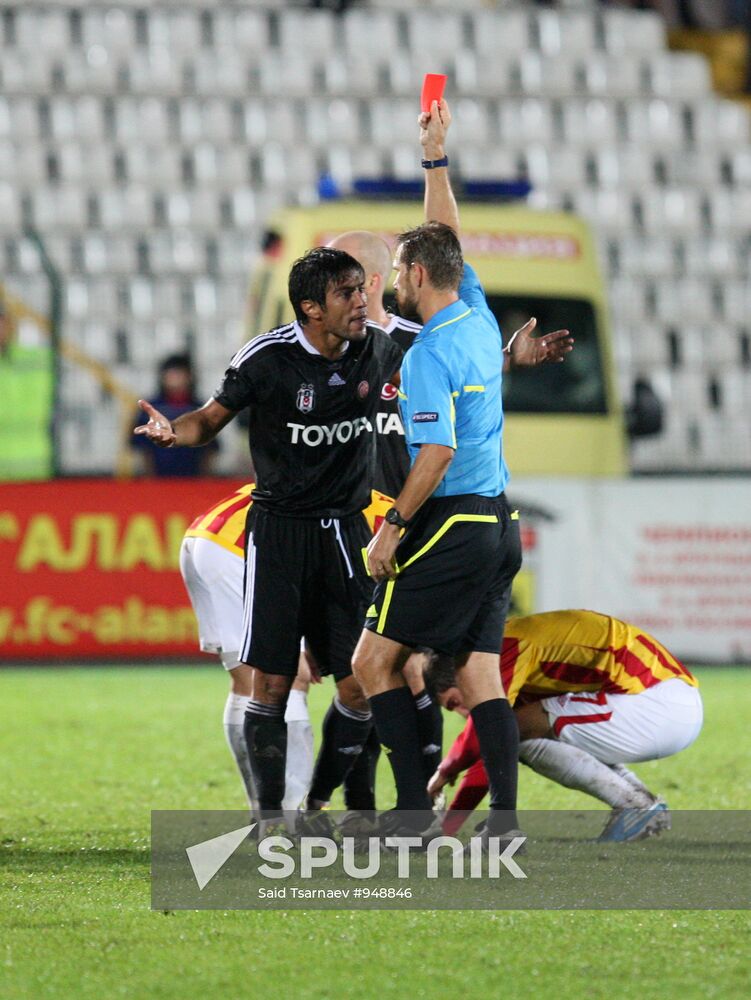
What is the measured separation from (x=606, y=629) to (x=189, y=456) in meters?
8.18

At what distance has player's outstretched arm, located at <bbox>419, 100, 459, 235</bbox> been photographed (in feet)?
20.6

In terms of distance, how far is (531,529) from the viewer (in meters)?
13.5

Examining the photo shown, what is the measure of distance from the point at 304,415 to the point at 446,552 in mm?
664

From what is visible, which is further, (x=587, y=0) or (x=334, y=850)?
(x=587, y=0)

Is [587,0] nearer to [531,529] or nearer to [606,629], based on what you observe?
[531,529]

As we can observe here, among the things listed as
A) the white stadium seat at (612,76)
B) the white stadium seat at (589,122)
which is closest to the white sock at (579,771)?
the white stadium seat at (589,122)

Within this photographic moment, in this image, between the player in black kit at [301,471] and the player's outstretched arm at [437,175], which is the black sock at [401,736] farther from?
the player's outstretched arm at [437,175]

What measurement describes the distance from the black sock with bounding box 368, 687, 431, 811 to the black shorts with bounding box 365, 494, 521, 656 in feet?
0.65

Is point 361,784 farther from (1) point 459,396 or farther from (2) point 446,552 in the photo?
(1) point 459,396

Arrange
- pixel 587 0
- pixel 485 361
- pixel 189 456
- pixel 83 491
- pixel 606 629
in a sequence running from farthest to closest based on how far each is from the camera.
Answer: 1. pixel 587 0
2. pixel 189 456
3. pixel 83 491
4. pixel 606 629
5. pixel 485 361

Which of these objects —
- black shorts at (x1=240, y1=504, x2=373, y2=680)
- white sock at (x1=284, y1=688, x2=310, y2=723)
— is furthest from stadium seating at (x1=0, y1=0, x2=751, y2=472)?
black shorts at (x1=240, y1=504, x2=373, y2=680)

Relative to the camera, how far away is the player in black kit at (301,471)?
5.95 m

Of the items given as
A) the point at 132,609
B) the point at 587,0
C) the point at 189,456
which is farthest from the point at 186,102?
the point at 132,609

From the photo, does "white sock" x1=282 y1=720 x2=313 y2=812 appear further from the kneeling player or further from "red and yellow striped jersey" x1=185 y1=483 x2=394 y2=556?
"red and yellow striped jersey" x1=185 y1=483 x2=394 y2=556
